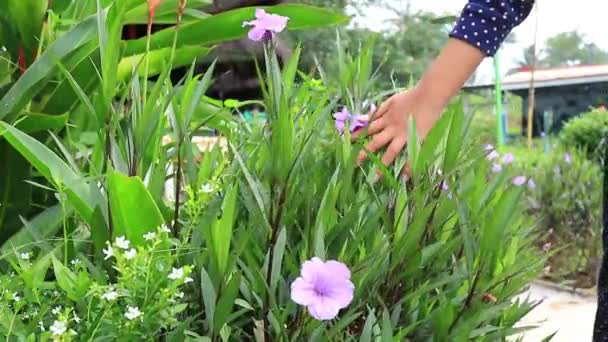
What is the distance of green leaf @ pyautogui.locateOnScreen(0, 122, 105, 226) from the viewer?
2.69 feet

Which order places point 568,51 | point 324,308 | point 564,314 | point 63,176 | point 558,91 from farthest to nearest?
point 568,51 < point 558,91 < point 564,314 < point 63,176 < point 324,308

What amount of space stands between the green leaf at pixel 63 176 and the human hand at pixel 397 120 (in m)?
0.34

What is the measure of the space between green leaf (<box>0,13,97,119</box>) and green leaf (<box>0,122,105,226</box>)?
A: 24 centimetres

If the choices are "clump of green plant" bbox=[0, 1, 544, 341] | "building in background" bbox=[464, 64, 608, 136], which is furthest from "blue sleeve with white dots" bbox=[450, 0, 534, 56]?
"building in background" bbox=[464, 64, 608, 136]

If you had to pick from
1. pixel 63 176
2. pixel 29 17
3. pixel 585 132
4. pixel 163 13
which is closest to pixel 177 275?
pixel 63 176

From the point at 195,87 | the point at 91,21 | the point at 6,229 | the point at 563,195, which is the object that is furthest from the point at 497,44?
the point at 563,195

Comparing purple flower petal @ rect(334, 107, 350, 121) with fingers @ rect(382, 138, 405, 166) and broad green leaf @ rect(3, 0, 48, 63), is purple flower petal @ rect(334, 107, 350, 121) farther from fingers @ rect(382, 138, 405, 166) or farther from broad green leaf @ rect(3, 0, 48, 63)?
broad green leaf @ rect(3, 0, 48, 63)

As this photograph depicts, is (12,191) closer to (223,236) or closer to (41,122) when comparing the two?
(41,122)

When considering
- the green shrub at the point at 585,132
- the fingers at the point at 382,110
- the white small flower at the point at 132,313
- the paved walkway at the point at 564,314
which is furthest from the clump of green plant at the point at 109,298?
the green shrub at the point at 585,132

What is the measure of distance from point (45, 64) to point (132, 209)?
1.40 ft

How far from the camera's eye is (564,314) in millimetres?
4562

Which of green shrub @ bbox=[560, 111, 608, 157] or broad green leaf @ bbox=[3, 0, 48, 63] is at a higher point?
broad green leaf @ bbox=[3, 0, 48, 63]

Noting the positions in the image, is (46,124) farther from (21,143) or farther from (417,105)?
(417,105)

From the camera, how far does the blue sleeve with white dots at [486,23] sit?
1.12 m
